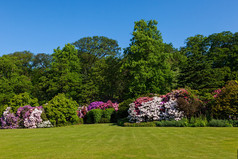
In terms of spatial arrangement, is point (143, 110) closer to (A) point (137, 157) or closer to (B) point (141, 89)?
(B) point (141, 89)

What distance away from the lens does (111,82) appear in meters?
39.7

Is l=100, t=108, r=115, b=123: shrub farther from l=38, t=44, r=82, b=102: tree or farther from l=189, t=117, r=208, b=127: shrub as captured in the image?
l=189, t=117, r=208, b=127: shrub

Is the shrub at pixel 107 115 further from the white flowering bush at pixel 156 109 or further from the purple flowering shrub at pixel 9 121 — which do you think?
the purple flowering shrub at pixel 9 121

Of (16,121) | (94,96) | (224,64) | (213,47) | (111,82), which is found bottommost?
(16,121)

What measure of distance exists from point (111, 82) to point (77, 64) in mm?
7607

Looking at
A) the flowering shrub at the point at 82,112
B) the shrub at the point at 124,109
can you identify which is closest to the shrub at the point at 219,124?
the shrub at the point at 124,109

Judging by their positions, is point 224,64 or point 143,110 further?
point 224,64

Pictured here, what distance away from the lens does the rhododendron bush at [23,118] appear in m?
23.9

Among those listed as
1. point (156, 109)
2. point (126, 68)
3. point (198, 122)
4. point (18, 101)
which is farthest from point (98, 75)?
point (198, 122)

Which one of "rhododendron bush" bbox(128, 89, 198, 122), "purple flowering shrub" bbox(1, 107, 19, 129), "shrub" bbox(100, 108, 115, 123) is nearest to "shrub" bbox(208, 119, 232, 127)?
"rhododendron bush" bbox(128, 89, 198, 122)

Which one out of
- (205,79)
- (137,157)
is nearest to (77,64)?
(205,79)

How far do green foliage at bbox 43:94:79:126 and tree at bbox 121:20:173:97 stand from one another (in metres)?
8.92

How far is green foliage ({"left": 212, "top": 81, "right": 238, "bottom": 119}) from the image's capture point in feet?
52.0

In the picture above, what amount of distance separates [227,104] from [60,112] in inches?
671
